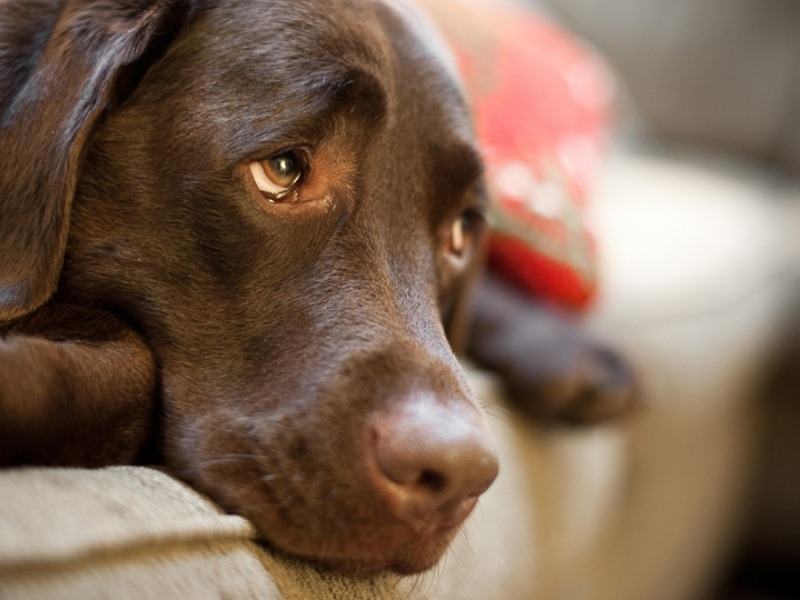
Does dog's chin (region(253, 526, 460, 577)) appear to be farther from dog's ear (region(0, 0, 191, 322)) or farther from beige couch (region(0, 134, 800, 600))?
dog's ear (region(0, 0, 191, 322))

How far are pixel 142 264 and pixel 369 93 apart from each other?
14.3 inches

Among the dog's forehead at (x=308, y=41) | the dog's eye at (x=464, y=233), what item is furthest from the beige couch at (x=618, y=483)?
the dog's forehead at (x=308, y=41)

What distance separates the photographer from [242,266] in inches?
49.4

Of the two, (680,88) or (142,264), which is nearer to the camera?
(142,264)

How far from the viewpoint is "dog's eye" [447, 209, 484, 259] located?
1604mm

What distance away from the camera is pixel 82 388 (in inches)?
42.8

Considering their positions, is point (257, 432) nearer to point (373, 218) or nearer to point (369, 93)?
point (373, 218)

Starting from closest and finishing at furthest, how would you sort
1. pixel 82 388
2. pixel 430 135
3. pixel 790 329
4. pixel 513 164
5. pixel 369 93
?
pixel 82 388
pixel 369 93
pixel 430 135
pixel 513 164
pixel 790 329

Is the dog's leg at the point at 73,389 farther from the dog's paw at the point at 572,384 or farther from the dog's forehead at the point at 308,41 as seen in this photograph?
the dog's paw at the point at 572,384

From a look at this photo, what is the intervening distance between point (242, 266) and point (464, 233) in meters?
0.51

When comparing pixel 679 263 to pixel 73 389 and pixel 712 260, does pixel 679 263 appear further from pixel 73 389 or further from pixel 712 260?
pixel 73 389

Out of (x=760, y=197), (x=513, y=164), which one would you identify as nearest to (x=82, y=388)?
(x=513, y=164)

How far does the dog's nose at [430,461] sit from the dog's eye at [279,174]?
35 centimetres

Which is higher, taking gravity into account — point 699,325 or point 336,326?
point 336,326
